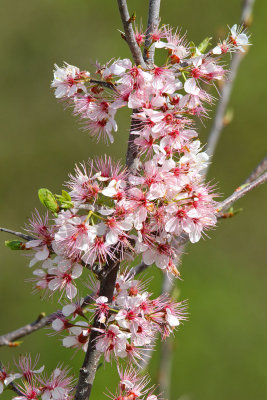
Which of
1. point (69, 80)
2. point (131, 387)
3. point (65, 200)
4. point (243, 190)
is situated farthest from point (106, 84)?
point (131, 387)

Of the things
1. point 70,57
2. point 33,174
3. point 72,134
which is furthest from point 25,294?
point 70,57

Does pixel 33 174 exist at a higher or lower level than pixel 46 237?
lower

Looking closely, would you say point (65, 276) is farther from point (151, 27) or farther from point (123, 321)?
point (151, 27)

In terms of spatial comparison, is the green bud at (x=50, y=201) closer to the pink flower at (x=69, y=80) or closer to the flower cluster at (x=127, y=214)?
the flower cluster at (x=127, y=214)

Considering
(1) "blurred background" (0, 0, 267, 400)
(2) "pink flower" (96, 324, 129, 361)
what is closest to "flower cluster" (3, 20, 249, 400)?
(2) "pink flower" (96, 324, 129, 361)

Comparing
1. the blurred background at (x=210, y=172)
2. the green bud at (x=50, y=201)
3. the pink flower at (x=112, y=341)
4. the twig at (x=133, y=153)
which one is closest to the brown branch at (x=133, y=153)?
the twig at (x=133, y=153)

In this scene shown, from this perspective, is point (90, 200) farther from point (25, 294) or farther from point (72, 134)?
point (72, 134)
